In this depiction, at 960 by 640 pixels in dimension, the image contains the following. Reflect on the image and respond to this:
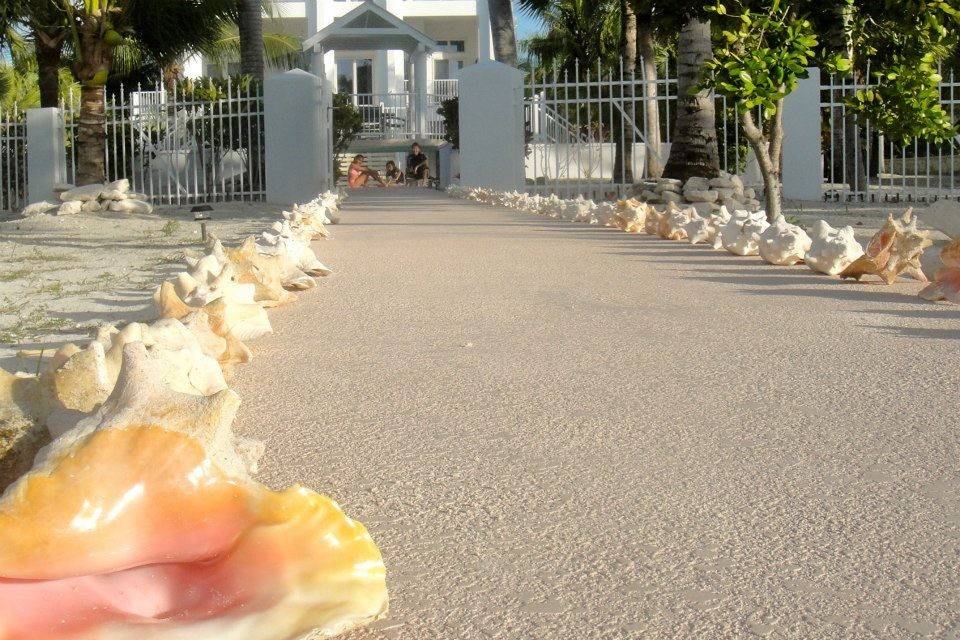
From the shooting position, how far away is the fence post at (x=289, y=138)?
1758 cm

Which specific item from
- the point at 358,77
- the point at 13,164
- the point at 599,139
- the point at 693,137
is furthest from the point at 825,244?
the point at 358,77

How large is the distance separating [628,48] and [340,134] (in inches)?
250

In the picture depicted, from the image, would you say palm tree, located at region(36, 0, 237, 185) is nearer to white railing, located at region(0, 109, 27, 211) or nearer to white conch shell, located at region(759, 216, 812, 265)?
white railing, located at region(0, 109, 27, 211)

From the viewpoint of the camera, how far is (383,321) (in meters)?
4.65

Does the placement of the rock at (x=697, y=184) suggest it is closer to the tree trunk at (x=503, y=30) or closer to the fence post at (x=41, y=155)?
the tree trunk at (x=503, y=30)

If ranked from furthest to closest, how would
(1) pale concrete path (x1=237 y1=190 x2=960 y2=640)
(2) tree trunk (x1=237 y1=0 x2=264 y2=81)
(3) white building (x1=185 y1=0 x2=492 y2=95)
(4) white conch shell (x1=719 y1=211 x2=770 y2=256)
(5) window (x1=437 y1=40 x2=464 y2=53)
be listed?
(5) window (x1=437 y1=40 x2=464 y2=53)
(3) white building (x1=185 y1=0 x2=492 y2=95)
(2) tree trunk (x1=237 y1=0 x2=264 y2=81)
(4) white conch shell (x1=719 y1=211 x2=770 y2=256)
(1) pale concrete path (x1=237 y1=190 x2=960 y2=640)

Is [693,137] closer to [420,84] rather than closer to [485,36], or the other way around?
[420,84]

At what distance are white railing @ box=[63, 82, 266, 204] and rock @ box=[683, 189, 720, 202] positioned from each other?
6.70 meters

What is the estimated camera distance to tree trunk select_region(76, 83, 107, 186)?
16.4 meters

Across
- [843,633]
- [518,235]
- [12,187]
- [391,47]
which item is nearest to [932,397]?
[843,633]

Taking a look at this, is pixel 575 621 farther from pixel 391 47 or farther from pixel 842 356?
pixel 391 47

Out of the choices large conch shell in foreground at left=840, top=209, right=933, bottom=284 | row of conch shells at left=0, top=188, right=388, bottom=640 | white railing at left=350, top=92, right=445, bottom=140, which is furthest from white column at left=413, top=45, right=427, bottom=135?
row of conch shells at left=0, top=188, right=388, bottom=640

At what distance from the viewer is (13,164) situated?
19625mm

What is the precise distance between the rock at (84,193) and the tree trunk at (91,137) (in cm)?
70
